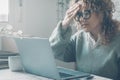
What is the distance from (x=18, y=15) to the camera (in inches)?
82.1

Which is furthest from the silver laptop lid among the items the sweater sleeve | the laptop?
the sweater sleeve

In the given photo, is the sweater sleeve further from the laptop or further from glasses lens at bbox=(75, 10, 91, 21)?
the laptop

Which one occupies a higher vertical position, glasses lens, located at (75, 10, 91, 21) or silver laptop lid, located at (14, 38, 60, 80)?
glasses lens, located at (75, 10, 91, 21)

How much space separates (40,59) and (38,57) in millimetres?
16

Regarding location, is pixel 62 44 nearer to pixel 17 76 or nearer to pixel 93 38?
pixel 93 38

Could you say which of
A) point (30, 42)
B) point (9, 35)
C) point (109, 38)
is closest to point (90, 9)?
point (109, 38)

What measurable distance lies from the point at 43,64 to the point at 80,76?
0.18 meters

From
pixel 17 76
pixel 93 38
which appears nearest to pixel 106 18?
pixel 93 38

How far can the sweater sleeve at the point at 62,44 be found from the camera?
4.99 ft

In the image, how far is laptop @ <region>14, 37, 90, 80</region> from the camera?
3.81ft

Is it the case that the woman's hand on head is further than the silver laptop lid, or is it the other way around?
the woman's hand on head

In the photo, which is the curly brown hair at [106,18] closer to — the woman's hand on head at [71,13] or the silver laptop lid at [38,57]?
the woman's hand on head at [71,13]

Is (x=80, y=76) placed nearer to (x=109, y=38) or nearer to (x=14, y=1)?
(x=109, y=38)

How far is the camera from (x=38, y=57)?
1244mm
